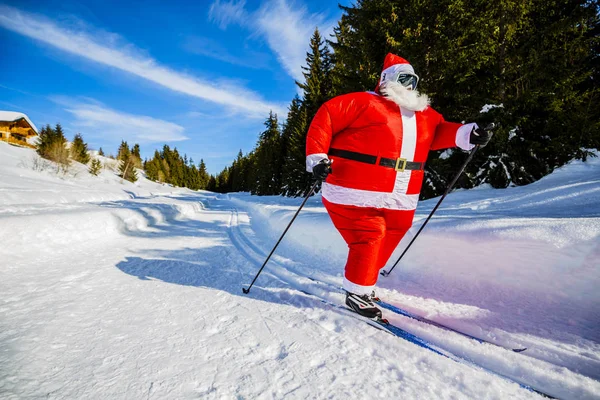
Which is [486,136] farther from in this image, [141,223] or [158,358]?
[141,223]

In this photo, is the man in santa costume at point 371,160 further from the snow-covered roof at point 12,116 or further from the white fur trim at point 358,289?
the snow-covered roof at point 12,116

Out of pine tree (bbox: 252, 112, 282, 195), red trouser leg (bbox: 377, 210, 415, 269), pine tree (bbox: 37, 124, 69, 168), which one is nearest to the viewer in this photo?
red trouser leg (bbox: 377, 210, 415, 269)

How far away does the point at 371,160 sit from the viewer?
2041mm

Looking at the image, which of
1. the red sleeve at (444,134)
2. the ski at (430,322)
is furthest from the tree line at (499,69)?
the ski at (430,322)

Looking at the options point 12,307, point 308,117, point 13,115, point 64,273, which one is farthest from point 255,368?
point 13,115

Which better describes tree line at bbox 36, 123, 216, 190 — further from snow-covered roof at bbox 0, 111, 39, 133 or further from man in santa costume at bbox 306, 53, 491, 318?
man in santa costume at bbox 306, 53, 491, 318

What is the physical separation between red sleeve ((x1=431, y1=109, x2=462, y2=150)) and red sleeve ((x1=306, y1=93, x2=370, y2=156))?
0.80m

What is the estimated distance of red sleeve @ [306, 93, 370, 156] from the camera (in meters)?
2.10

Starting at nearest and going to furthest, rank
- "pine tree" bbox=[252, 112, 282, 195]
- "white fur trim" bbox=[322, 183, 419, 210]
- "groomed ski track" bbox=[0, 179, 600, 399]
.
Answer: "groomed ski track" bbox=[0, 179, 600, 399]
"white fur trim" bbox=[322, 183, 419, 210]
"pine tree" bbox=[252, 112, 282, 195]

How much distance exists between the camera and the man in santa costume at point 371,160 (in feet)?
6.61

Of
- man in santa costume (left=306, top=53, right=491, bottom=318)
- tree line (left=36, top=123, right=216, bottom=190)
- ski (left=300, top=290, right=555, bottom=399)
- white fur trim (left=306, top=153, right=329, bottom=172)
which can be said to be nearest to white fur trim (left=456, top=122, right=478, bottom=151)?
man in santa costume (left=306, top=53, right=491, bottom=318)

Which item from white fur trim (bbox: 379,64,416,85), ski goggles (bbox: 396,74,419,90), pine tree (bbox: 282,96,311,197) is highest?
pine tree (bbox: 282,96,311,197)

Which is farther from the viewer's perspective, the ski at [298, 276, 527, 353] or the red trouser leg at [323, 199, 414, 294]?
the red trouser leg at [323, 199, 414, 294]

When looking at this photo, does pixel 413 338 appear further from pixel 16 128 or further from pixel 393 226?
pixel 16 128
